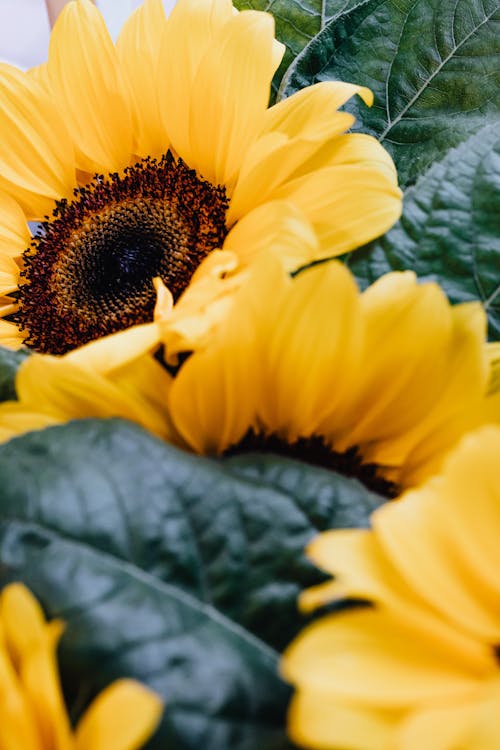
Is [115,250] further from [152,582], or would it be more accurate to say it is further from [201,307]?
[152,582]

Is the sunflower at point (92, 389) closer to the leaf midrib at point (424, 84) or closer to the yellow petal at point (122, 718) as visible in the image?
the yellow petal at point (122, 718)

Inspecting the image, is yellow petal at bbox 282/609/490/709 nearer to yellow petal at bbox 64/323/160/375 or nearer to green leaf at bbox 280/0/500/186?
yellow petal at bbox 64/323/160/375

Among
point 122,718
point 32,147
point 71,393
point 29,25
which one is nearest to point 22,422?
point 71,393

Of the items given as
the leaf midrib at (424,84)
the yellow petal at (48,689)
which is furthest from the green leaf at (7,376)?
the leaf midrib at (424,84)

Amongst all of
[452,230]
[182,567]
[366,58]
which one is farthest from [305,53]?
[182,567]

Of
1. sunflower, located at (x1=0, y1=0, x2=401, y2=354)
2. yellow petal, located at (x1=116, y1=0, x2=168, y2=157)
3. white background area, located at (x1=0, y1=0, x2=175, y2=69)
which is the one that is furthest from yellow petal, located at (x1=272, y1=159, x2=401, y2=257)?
white background area, located at (x1=0, y1=0, x2=175, y2=69)

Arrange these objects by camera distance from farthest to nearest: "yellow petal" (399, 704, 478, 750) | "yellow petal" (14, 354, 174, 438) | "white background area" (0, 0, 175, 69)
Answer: "white background area" (0, 0, 175, 69) < "yellow petal" (14, 354, 174, 438) < "yellow petal" (399, 704, 478, 750)
